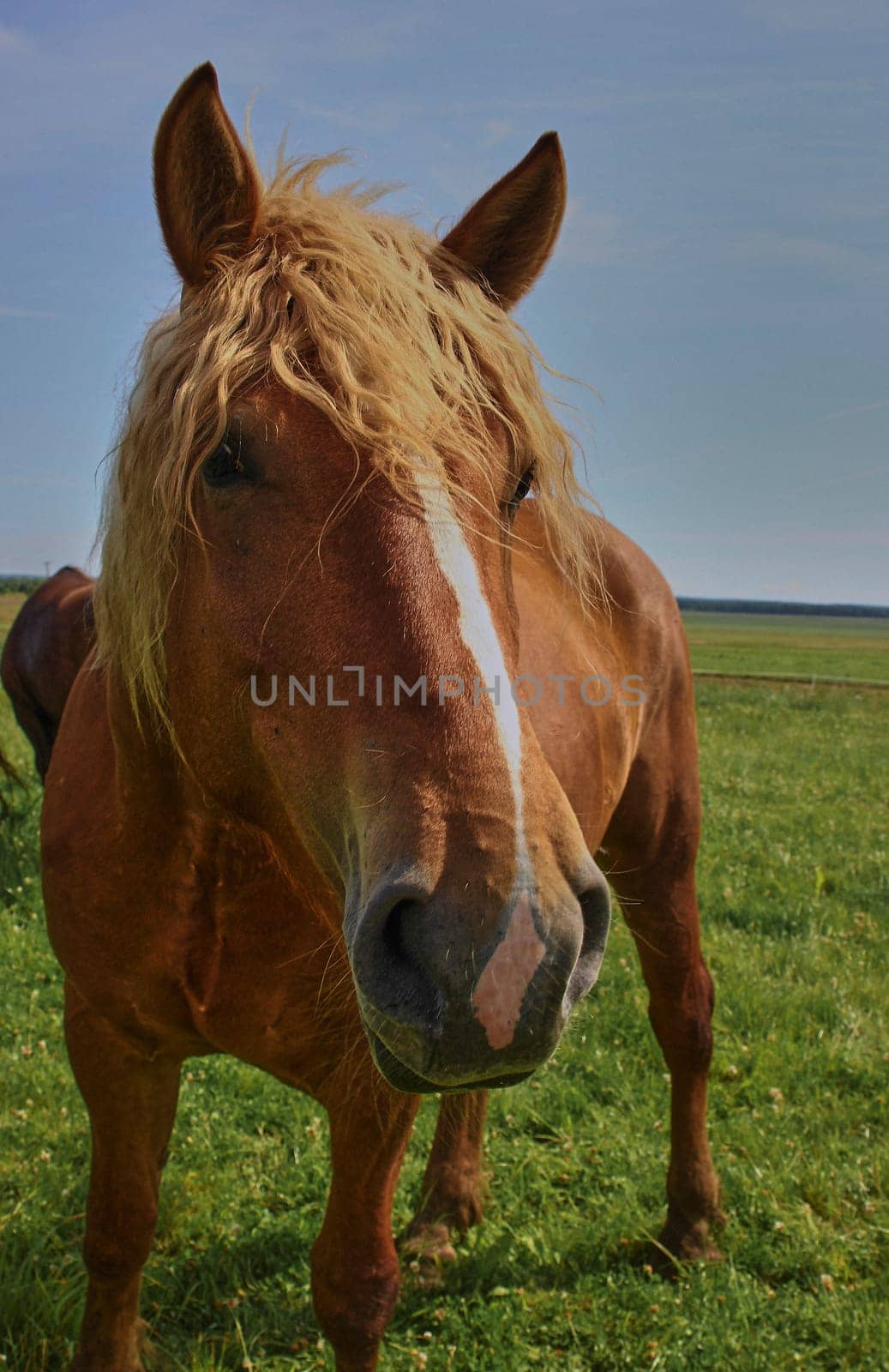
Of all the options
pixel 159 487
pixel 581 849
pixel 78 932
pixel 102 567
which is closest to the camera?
pixel 581 849

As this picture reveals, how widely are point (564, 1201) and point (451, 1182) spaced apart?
57cm

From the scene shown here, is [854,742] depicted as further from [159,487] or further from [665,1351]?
[159,487]

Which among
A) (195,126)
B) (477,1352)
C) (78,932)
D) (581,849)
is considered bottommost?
(477,1352)

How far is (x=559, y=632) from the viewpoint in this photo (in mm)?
3594

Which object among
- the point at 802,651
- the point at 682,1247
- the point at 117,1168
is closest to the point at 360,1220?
the point at 117,1168

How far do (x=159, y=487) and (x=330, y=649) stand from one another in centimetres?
55

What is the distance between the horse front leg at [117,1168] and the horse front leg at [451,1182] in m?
1.13

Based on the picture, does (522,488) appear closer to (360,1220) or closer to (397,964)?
(397,964)

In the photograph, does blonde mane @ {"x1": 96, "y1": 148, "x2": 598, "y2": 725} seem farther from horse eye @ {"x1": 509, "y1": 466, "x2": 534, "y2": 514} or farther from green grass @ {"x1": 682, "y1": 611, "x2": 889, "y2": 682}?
green grass @ {"x1": 682, "y1": 611, "x2": 889, "y2": 682}

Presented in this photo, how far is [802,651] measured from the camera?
76.6 meters

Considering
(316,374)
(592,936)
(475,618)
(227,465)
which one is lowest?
(592,936)

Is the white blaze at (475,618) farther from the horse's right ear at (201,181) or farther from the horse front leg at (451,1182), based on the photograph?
the horse front leg at (451,1182)

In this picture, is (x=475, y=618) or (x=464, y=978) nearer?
(x=464, y=978)

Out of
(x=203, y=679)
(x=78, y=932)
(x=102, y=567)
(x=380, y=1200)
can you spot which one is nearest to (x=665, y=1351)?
(x=380, y=1200)
